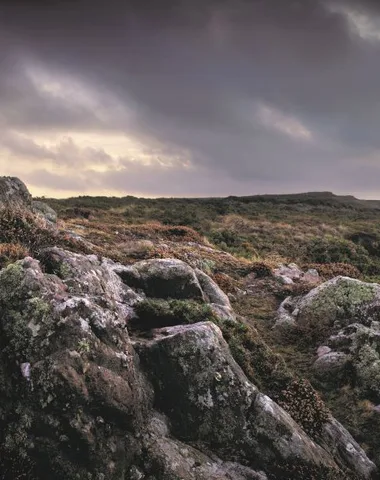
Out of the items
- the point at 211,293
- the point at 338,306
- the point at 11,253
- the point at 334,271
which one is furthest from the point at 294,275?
the point at 11,253

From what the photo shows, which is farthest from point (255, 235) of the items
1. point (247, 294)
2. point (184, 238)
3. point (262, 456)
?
point (262, 456)

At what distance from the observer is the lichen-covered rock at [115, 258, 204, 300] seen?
1202 cm

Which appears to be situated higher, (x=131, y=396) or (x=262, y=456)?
(x=131, y=396)

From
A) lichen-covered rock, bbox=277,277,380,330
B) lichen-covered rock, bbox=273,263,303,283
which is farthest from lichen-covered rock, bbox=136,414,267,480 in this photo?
lichen-covered rock, bbox=273,263,303,283

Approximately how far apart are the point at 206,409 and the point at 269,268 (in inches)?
554

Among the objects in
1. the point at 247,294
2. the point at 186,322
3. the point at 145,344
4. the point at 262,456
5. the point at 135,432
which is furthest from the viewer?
the point at 247,294

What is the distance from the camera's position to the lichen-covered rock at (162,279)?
39.4ft

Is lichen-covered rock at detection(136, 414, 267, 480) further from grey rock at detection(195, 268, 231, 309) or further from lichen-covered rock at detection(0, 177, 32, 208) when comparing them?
lichen-covered rock at detection(0, 177, 32, 208)

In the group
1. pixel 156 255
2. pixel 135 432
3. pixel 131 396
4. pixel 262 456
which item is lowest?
pixel 262 456

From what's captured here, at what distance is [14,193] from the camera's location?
18078 mm

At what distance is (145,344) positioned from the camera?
8.19 m

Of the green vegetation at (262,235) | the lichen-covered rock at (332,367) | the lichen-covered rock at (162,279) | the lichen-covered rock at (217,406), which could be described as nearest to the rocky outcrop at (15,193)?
the green vegetation at (262,235)

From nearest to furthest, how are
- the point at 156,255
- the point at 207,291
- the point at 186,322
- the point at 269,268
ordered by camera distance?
the point at 186,322, the point at 207,291, the point at 156,255, the point at 269,268

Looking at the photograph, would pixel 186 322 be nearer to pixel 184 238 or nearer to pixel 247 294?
pixel 247 294
